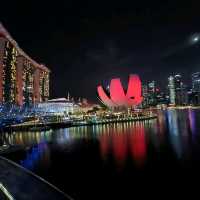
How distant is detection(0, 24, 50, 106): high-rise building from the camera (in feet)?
164

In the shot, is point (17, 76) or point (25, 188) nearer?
point (25, 188)

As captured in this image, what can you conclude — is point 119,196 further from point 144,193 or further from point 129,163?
point 129,163

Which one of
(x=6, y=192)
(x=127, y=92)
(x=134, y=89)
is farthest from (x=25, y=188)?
(x=127, y=92)

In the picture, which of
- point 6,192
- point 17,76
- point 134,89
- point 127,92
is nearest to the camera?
point 6,192

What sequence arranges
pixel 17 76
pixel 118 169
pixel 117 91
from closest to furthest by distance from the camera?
1. pixel 118 169
2. pixel 117 91
3. pixel 17 76

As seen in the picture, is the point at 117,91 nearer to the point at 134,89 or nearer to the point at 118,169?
the point at 134,89

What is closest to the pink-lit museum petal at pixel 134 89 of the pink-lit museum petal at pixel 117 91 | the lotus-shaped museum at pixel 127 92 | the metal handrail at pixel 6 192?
the lotus-shaped museum at pixel 127 92

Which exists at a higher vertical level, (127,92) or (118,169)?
(127,92)

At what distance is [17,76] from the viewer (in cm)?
6066

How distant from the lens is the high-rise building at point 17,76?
164 ft

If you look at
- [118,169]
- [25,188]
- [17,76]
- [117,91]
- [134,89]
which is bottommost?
[118,169]

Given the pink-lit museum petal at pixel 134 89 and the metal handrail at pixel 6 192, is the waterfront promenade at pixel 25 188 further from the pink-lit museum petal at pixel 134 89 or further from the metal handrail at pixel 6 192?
the pink-lit museum petal at pixel 134 89

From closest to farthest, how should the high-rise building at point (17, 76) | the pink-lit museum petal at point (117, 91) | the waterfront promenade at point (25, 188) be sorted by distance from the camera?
1. the waterfront promenade at point (25, 188)
2. the high-rise building at point (17, 76)
3. the pink-lit museum petal at point (117, 91)

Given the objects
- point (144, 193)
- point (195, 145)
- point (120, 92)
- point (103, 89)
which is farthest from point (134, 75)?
point (144, 193)
